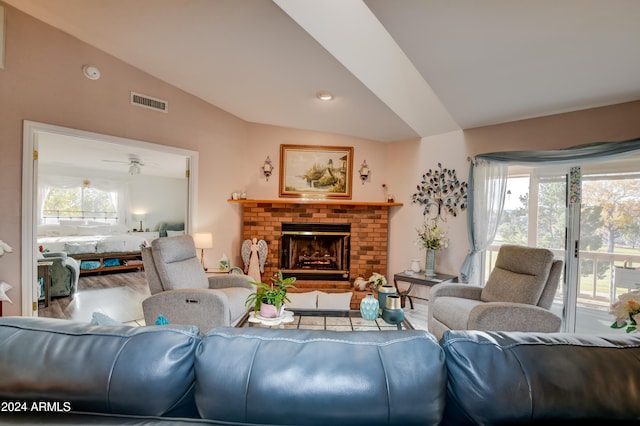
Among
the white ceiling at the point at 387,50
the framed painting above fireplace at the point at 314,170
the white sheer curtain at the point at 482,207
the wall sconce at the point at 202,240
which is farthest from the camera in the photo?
the framed painting above fireplace at the point at 314,170

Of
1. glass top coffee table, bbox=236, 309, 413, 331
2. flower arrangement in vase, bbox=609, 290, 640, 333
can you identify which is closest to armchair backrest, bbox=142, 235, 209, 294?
glass top coffee table, bbox=236, 309, 413, 331

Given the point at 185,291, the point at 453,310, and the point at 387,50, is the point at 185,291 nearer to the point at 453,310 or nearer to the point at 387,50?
the point at 453,310

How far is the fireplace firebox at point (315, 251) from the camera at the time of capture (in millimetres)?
4547

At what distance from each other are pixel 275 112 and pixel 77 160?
4.66 metres

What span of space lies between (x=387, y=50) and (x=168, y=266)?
2861 mm

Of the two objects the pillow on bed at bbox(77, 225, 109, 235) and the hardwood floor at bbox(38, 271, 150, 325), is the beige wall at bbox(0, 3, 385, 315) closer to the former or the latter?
the hardwood floor at bbox(38, 271, 150, 325)

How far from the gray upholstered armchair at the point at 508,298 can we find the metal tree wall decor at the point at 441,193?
1086mm

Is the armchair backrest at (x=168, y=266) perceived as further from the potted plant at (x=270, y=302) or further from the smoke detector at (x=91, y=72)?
the smoke detector at (x=91, y=72)

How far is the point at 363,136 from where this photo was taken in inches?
179

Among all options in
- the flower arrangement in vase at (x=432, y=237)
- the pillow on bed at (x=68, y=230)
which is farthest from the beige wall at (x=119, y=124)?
the pillow on bed at (x=68, y=230)

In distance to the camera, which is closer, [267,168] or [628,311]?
[628,311]

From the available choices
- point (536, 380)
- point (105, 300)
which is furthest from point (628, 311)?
point (105, 300)

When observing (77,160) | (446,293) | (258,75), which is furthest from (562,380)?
(77,160)

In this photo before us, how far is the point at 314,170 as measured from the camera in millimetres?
4578
